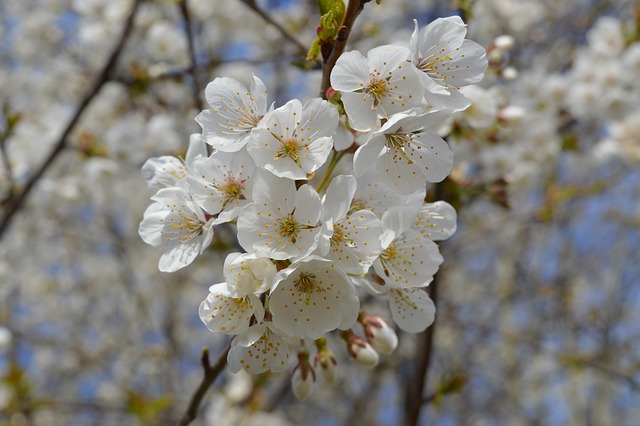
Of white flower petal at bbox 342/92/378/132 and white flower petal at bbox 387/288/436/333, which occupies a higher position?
white flower petal at bbox 342/92/378/132

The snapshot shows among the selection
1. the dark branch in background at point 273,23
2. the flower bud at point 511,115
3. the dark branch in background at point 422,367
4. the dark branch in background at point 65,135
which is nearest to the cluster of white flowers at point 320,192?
the dark branch in background at point 422,367

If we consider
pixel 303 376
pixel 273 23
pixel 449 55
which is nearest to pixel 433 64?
pixel 449 55

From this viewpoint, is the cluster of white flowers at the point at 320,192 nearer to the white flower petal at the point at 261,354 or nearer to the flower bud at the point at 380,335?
the white flower petal at the point at 261,354

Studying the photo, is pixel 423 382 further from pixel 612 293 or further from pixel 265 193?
pixel 612 293

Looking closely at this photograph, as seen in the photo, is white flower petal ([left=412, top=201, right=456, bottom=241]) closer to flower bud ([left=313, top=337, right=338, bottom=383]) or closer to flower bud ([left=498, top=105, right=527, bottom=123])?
flower bud ([left=313, top=337, right=338, bottom=383])

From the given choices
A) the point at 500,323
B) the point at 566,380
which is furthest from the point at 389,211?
the point at 566,380

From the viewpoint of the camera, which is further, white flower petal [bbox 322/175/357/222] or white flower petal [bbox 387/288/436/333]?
white flower petal [bbox 387/288/436/333]

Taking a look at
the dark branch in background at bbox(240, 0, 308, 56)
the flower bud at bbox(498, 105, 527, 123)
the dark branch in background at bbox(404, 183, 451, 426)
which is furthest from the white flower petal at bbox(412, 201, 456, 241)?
the flower bud at bbox(498, 105, 527, 123)
